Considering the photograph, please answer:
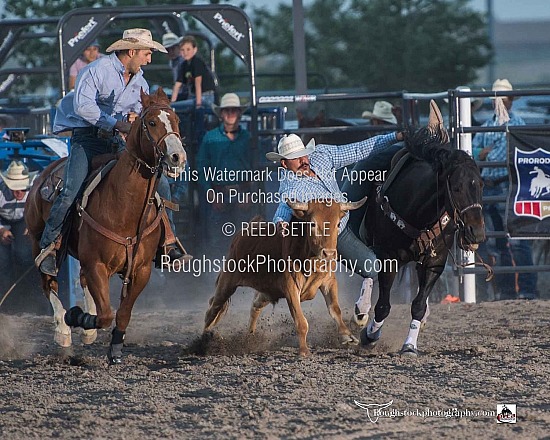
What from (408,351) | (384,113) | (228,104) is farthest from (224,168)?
(408,351)

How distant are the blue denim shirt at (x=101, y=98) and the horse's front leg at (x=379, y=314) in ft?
6.47

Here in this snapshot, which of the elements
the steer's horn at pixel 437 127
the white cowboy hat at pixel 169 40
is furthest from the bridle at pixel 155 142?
the white cowboy hat at pixel 169 40

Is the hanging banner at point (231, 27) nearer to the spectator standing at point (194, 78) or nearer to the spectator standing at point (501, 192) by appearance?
the spectator standing at point (194, 78)

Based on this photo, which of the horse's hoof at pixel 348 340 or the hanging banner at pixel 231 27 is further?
the hanging banner at pixel 231 27

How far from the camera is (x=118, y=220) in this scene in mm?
6898

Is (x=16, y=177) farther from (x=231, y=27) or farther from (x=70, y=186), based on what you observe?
(x=70, y=186)

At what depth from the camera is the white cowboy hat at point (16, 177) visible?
32.5 ft

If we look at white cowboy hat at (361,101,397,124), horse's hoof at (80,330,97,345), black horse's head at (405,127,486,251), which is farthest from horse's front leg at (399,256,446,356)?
white cowboy hat at (361,101,397,124)

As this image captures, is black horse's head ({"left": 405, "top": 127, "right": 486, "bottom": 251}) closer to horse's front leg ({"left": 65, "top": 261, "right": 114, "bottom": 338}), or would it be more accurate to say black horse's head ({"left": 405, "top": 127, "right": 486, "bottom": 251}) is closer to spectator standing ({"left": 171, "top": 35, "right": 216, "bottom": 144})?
horse's front leg ({"left": 65, "top": 261, "right": 114, "bottom": 338})

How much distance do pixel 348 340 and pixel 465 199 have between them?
4.08ft

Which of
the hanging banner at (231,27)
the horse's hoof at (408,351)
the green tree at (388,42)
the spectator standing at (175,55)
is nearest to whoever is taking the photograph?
the horse's hoof at (408,351)

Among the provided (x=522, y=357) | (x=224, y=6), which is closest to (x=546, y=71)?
(x=224, y=6)

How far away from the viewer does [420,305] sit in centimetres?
724

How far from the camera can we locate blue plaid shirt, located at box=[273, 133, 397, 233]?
7023mm
